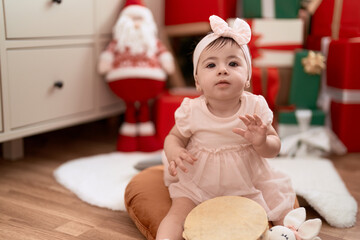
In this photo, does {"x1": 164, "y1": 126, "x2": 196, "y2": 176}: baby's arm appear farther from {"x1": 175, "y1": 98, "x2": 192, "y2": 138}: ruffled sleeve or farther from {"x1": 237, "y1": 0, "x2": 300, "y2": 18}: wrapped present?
{"x1": 237, "y1": 0, "x2": 300, "y2": 18}: wrapped present

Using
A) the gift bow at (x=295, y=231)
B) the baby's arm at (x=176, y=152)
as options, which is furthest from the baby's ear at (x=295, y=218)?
the baby's arm at (x=176, y=152)

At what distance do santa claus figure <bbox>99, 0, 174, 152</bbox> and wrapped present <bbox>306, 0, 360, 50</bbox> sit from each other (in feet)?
2.01

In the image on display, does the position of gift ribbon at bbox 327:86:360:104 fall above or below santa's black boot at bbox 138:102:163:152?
above

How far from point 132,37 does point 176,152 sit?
2.58ft

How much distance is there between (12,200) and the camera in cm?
121

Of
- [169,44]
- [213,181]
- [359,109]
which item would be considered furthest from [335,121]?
[213,181]

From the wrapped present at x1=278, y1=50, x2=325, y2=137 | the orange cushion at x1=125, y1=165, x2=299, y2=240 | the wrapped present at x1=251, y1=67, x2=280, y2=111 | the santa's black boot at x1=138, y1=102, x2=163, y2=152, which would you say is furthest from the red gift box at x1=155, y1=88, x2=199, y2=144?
the orange cushion at x1=125, y1=165, x2=299, y2=240

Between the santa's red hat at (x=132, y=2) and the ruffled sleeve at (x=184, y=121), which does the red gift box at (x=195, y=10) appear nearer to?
the santa's red hat at (x=132, y=2)

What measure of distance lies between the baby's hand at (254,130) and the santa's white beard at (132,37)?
2.69 feet

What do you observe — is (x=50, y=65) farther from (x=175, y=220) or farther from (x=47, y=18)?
(x=175, y=220)

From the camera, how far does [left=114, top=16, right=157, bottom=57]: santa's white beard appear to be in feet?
5.35

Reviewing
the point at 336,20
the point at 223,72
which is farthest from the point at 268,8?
the point at 223,72

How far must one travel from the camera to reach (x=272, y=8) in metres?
1.79

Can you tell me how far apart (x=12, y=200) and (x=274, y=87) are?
101 cm
